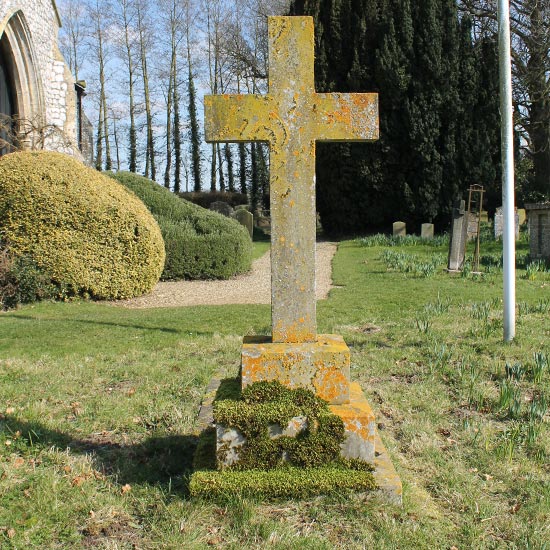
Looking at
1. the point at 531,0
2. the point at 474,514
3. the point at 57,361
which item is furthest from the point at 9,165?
the point at 531,0

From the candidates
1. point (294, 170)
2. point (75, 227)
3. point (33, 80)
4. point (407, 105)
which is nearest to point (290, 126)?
point (294, 170)

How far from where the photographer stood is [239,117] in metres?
3.15

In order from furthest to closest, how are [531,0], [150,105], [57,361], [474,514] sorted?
[150,105] → [531,0] → [57,361] → [474,514]

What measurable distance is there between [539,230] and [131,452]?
11649 mm

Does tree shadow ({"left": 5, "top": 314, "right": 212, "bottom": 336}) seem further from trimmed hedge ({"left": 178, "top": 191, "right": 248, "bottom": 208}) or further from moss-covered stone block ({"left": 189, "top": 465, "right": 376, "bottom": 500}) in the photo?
trimmed hedge ({"left": 178, "top": 191, "right": 248, "bottom": 208})

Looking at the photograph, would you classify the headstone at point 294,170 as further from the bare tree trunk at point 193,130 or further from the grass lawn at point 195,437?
the bare tree trunk at point 193,130

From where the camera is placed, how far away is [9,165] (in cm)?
991

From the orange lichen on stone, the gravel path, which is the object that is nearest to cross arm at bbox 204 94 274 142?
the orange lichen on stone

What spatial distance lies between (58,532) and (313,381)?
54.0 inches

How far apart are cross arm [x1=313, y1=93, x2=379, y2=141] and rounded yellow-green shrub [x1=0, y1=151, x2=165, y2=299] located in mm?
7657

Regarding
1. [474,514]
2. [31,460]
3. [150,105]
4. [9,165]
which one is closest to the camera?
[474,514]

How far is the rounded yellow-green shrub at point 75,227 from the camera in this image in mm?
9695

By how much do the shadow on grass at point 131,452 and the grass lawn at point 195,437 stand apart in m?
0.01

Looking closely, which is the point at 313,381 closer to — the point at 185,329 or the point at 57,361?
the point at 57,361
